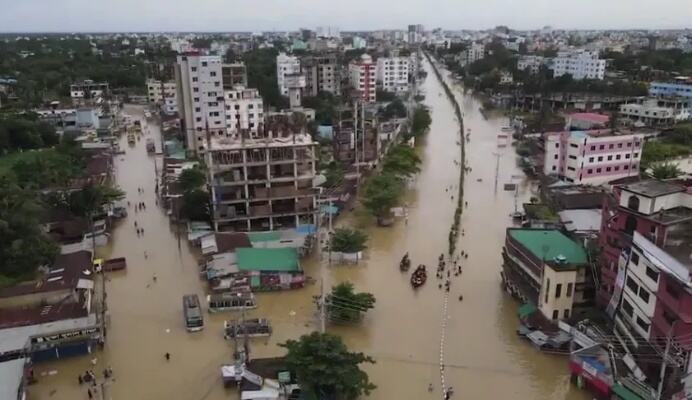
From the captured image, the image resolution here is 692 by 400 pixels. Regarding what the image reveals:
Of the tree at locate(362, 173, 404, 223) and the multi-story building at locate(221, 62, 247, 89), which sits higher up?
the multi-story building at locate(221, 62, 247, 89)

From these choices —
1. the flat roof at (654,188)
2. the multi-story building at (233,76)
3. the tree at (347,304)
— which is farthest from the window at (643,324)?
the multi-story building at (233,76)

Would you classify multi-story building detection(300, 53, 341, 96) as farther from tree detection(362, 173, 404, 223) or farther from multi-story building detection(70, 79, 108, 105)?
tree detection(362, 173, 404, 223)

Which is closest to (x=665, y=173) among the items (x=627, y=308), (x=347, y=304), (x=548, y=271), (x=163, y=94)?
(x=548, y=271)

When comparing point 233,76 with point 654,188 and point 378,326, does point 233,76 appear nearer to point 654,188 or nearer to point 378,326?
point 378,326

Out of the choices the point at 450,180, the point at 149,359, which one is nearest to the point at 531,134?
the point at 450,180

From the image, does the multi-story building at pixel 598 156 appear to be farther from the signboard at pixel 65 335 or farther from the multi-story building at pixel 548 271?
the signboard at pixel 65 335

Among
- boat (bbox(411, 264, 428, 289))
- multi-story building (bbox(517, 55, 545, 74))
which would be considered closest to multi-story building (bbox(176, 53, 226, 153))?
boat (bbox(411, 264, 428, 289))
